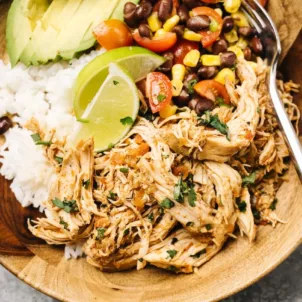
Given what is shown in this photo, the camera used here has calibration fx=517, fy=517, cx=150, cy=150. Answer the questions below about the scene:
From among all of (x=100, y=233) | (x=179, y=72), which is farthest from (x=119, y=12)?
(x=100, y=233)

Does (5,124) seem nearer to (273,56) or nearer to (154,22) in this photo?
(154,22)

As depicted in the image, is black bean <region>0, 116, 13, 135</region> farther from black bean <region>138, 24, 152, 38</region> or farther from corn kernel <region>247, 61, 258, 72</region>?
corn kernel <region>247, 61, 258, 72</region>

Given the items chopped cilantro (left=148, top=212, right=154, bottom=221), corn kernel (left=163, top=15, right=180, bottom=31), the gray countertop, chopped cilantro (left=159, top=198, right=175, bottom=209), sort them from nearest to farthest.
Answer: chopped cilantro (left=159, top=198, right=175, bottom=209), chopped cilantro (left=148, top=212, right=154, bottom=221), corn kernel (left=163, top=15, right=180, bottom=31), the gray countertop

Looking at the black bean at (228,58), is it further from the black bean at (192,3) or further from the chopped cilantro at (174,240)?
the chopped cilantro at (174,240)

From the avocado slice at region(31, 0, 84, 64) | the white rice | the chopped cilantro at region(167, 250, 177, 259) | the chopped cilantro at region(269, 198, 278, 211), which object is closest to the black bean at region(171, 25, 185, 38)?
the white rice

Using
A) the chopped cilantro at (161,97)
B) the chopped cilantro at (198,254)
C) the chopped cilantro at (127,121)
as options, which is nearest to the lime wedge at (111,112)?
the chopped cilantro at (127,121)
